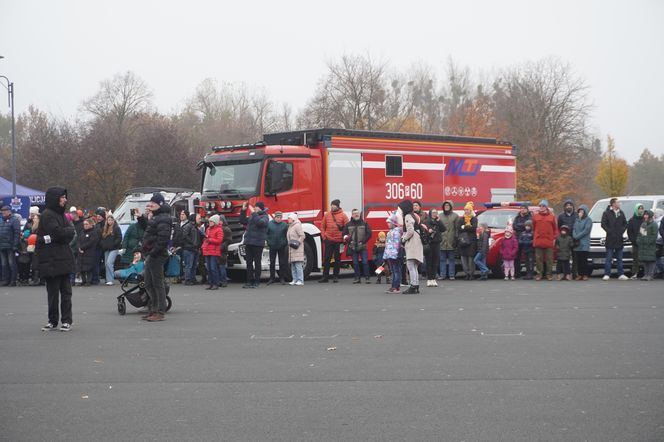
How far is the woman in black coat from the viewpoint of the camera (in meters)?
22.8

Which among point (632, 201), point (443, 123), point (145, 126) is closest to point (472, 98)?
point (443, 123)

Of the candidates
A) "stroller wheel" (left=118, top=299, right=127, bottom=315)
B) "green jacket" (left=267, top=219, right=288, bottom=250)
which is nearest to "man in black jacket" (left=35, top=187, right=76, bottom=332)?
"stroller wheel" (left=118, top=299, right=127, bottom=315)

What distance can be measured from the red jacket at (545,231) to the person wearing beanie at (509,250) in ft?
2.03

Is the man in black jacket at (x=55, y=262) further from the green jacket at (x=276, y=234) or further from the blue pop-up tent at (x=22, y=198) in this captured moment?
the blue pop-up tent at (x=22, y=198)

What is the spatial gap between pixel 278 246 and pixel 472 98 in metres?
52.9

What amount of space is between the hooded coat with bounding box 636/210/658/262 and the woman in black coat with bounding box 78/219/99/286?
510 inches

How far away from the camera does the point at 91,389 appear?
8602 mm

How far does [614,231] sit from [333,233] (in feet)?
21.9

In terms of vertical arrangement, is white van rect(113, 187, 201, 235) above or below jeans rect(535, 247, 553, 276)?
above

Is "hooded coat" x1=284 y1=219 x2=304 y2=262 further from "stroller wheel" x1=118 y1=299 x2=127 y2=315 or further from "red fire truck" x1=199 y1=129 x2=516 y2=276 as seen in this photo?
"stroller wheel" x1=118 y1=299 x2=127 y2=315

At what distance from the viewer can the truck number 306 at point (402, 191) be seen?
2488 cm

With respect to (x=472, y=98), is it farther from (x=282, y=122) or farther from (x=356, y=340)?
(x=356, y=340)

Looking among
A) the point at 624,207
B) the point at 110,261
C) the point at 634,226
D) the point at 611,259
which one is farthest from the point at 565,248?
the point at 110,261

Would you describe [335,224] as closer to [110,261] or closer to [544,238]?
[544,238]
